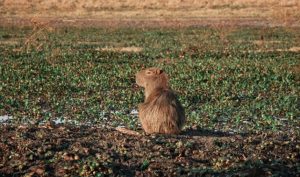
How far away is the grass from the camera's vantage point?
43.0 feet

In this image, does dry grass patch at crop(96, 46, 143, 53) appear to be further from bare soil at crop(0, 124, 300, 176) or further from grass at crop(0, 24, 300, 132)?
bare soil at crop(0, 124, 300, 176)

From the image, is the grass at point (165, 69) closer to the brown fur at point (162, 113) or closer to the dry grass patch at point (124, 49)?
the dry grass patch at point (124, 49)

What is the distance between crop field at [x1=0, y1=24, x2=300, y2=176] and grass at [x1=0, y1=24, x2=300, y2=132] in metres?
0.03

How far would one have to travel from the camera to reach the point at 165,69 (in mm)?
19891

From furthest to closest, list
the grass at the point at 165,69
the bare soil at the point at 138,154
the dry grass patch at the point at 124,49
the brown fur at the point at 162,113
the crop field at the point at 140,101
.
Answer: the dry grass patch at the point at 124,49
the grass at the point at 165,69
the brown fur at the point at 162,113
the crop field at the point at 140,101
the bare soil at the point at 138,154

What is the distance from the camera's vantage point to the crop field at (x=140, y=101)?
8500 millimetres

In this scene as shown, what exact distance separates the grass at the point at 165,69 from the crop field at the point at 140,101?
0.09 feet

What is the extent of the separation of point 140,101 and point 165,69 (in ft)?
17.1

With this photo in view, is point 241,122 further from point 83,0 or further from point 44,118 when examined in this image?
point 83,0

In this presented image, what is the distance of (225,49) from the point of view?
85.1 feet

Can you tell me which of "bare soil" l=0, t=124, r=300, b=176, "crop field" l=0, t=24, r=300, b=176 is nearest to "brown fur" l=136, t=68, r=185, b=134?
"bare soil" l=0, t=124, r=300, b=176

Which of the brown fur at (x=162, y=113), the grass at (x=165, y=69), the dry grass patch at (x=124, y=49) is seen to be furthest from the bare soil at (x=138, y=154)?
the dry grass patch at (x=124, y=49)

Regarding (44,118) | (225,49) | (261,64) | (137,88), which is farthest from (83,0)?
(44,118)

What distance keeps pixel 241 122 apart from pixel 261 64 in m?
8.75
